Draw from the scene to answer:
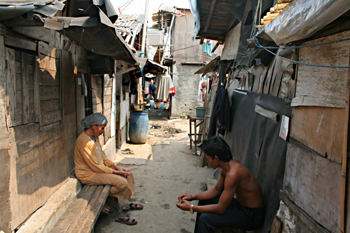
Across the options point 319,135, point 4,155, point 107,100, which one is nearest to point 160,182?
point 107,100

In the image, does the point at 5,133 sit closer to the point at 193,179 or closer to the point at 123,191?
the point at 123,191

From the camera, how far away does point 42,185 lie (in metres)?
3.03

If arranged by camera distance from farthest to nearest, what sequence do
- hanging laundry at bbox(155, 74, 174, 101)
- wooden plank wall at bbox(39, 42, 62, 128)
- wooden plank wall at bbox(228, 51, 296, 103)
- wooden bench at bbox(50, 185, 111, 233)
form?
hanging laundry at bbox(155, 74, 174, 101)
wooden plank wall at bbox(39, 42, 62, 128)
wooden bench at bbox(50, 185, 111, 233)
wooden plank wall at bbox(228, 51, 296, 103)

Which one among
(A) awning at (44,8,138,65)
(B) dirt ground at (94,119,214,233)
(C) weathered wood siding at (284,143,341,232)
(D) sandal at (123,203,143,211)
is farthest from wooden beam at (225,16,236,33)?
(D) sandal at (123,203,143,211)

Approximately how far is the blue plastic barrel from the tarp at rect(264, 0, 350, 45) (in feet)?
25.3

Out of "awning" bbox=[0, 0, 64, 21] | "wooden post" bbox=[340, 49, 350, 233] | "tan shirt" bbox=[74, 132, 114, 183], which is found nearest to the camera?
"wooden post" bbox=[340, 49, 350, 233]

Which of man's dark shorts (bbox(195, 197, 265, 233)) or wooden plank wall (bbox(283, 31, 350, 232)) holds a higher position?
wooden plank wall (bbox(283, 31, 350, 232))

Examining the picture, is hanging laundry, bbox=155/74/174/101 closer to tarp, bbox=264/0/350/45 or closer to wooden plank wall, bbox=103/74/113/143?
wooden plank wall, bbox=103/74/113/143

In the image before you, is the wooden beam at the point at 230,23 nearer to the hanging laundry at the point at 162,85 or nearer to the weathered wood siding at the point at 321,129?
the weathered wood siding at the point at 321,129

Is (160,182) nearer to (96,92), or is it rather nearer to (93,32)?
(96,92)

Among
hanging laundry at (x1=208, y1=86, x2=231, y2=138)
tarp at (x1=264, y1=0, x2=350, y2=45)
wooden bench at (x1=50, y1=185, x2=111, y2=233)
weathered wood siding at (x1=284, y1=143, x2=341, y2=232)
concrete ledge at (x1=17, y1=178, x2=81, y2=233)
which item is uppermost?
tarp at (x1=264, y1=0, x2=350, y2=45)

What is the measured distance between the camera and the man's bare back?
2823 mm

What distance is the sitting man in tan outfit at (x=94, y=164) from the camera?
3979 mm

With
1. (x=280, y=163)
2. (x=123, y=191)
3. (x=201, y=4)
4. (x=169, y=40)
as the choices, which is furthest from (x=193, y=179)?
(x=169, y=40)
